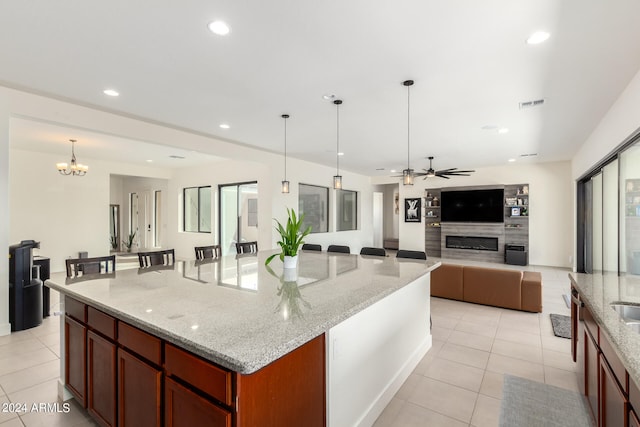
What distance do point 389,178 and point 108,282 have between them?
31.8 ft

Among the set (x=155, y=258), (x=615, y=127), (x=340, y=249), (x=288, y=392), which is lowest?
(x=288, y=392)

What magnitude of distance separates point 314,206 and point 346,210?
184cm

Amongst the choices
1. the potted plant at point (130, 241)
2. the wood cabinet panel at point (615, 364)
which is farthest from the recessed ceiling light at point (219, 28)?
the potted plant at point (130, 241)

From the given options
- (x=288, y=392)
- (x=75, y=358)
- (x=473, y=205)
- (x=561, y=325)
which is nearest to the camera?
(x=288, y=392)

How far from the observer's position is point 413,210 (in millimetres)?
10156

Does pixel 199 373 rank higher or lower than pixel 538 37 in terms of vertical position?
lower

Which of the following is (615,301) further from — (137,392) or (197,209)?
(197,209)

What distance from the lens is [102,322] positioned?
6.14 ft

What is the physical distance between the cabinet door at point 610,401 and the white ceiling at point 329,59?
89.9 inches

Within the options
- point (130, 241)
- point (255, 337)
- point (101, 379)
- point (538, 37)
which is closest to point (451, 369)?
point (255, 337)

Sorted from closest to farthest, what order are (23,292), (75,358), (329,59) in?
(75,358), (329,59), (23,292)

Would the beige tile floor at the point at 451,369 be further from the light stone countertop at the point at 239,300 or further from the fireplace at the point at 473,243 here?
the fireplace at the point at 473,243

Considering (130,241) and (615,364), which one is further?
(130,241)

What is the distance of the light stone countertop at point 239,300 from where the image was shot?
1.27 meters
